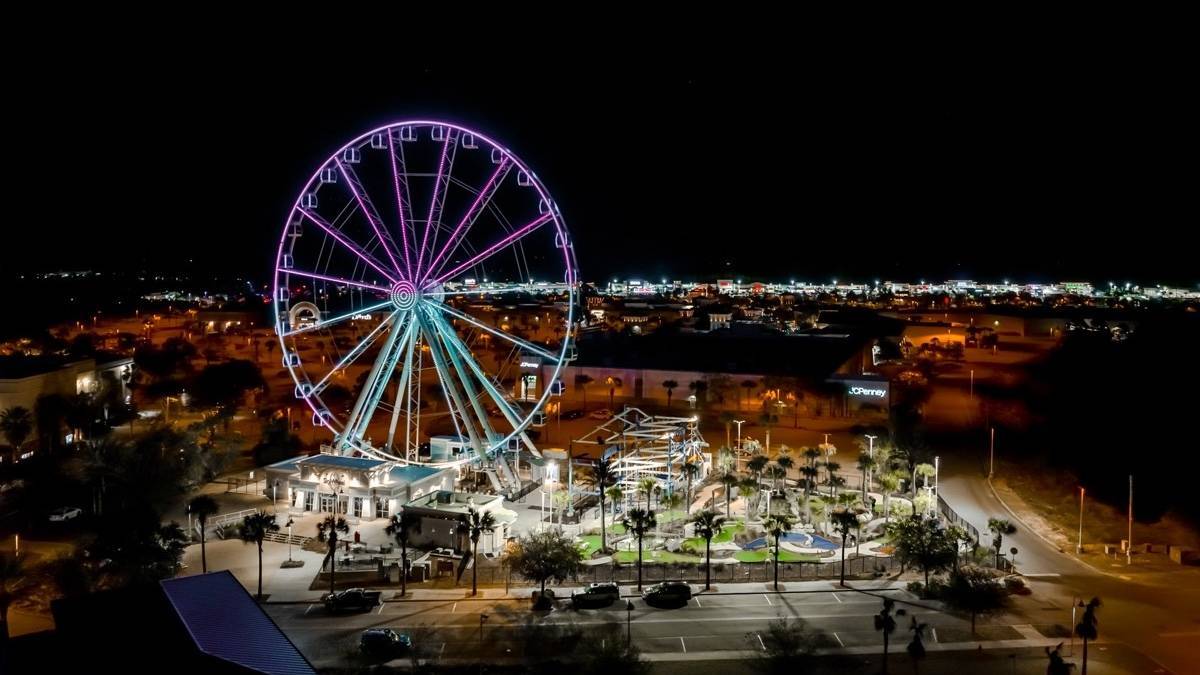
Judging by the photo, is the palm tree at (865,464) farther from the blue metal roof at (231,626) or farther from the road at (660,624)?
the blue metal roof at (231,626)

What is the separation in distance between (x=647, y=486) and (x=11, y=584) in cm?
2169

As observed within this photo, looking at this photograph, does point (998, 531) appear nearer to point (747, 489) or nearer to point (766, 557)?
point (766, 557)

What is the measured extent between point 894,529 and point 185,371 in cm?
5716

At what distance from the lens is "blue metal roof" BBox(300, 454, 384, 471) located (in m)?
36.7

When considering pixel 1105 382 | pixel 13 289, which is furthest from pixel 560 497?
pixel 13 289

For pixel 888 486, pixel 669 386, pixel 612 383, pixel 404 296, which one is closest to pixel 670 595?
pixel 888 486

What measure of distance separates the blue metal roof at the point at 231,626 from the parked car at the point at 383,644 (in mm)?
5477


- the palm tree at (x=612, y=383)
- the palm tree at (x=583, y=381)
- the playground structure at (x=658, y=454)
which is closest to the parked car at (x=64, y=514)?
the playground structure at (x=658, y=454)

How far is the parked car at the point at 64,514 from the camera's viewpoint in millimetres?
34281

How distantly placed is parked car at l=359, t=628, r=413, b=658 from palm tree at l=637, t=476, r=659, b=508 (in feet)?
47.3

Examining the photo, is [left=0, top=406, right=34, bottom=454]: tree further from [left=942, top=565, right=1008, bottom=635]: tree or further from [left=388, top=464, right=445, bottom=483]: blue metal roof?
[left=942, top=565, right=1008, bottom=635]: tree

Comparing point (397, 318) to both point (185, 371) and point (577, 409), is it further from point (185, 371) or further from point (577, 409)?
point (185, 371)

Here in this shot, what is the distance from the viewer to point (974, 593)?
23.8 metres

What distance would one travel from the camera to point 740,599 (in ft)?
88.3
